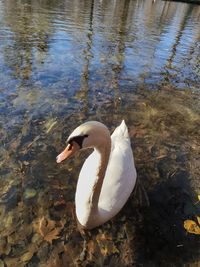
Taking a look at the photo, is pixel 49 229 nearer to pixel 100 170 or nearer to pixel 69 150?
pixel 100 170

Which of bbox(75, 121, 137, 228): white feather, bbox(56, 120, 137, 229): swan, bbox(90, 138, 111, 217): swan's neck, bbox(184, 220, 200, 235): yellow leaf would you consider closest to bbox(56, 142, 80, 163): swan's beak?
bbox(56, 120, 137, 229): swan

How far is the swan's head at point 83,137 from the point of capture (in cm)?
313

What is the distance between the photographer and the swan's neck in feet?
11.5

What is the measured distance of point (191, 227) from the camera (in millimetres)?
4316

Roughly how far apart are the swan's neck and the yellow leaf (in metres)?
1.50

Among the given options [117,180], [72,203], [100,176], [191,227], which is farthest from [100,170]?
[191,227]

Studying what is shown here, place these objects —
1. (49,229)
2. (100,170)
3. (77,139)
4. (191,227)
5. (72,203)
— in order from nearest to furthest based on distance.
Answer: (77,139)
(100,170)
(49,229)
(191,227)
(72,203)

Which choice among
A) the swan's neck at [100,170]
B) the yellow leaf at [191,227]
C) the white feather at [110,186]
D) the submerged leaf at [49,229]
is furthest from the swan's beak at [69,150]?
the yellow leaf at [191,227]

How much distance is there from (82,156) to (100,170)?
6.79 feet

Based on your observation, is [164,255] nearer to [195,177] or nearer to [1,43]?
[195,177]

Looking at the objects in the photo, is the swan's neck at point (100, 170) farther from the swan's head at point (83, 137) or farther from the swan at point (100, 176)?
the swan's head at point (83, 137)

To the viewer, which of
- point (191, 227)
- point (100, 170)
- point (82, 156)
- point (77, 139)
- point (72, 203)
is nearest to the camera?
point (77, 139)

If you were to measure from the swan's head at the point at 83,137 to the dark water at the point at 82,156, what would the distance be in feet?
4.99

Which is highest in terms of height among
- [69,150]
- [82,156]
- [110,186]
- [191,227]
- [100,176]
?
[69,150]
